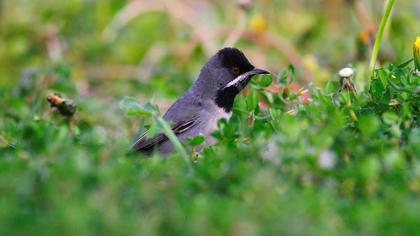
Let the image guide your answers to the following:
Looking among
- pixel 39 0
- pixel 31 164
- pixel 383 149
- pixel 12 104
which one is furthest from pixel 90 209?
pixel 39 0

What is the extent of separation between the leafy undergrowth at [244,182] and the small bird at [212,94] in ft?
5.47

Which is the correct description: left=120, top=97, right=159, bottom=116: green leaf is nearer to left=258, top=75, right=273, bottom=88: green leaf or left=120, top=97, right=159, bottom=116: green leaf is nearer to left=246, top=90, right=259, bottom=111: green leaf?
left=246, top=90, right=259, bottom=111: green leaf

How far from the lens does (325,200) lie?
8.20ft

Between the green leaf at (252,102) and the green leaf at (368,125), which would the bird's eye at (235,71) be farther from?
the green leaf at (368,125)

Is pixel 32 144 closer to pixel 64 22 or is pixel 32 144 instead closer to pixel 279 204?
pixel 279 204

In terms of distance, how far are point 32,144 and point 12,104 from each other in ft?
7.87

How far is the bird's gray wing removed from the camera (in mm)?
4996

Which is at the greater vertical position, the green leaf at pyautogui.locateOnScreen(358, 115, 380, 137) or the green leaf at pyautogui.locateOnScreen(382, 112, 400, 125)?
the green leaf at pyautogui.locateOnScreen(382, 112, 400, 125)

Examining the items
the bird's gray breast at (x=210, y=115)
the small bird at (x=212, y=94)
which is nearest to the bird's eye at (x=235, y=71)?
the small bird at (x=212, y=94)

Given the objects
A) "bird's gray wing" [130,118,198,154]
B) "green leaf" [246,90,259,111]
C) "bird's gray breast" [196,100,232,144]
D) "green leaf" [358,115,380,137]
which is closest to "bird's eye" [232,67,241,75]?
"bird's gray breast" [196,100,232,144]

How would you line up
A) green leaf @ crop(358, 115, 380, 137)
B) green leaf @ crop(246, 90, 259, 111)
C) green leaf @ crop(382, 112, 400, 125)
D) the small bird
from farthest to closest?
the small bird → green leaf @ crop(246, 90, 259, 111) → green leaf @ crop(382, 112, 400, 125) → green leaf @ crop(358, 115, 380, 137)

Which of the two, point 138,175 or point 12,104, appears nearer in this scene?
point 138,175

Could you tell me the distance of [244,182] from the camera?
8.96 ft

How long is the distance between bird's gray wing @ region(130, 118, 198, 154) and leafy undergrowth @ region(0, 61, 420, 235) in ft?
4.93
